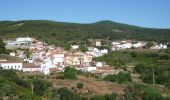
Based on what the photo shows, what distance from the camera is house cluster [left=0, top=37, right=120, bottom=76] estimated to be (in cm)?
4944

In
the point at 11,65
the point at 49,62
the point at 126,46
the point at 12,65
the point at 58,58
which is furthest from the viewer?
the point at 126,46

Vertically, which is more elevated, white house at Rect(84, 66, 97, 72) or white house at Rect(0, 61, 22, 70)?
white house at Rect(0, 61, 22, 70)

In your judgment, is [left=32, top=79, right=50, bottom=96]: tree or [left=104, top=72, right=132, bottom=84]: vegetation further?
[left=104, top=72, right=132, bottom=84]: vegetation

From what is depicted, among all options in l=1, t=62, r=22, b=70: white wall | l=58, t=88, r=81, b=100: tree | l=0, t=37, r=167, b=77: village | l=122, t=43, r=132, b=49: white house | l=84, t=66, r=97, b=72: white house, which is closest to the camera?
l=58, t=88, r=81, b=100: tree

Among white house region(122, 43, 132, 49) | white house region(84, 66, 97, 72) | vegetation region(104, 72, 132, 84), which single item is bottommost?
vegetation region(104, 72, 132, 84)

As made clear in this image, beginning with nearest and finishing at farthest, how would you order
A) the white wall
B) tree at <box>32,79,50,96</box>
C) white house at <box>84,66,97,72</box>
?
tree at <box>32,79,50,96</box>
the white wall
white house at <box>84,66,97,72</box>

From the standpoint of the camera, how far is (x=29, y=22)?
130 m

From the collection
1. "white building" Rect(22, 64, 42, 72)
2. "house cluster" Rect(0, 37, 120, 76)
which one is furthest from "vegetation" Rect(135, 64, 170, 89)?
"white building" Rect(22, 64, 42, 72)

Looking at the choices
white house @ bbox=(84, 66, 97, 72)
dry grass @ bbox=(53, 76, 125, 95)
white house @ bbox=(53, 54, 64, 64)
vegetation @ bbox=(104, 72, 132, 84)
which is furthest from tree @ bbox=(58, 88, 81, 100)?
white house @ bbox=(53, 54, 64, 64)

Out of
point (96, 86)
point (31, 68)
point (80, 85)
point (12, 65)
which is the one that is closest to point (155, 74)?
point (96, 86)

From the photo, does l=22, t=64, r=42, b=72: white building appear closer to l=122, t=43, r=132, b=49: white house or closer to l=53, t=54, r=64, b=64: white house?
l=53, t=54, r=64, b=64: white house

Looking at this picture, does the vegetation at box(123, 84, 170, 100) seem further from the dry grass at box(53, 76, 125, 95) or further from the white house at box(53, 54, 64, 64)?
the white house at box(53, 54, 64, 64)

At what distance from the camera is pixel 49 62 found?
2146 inches

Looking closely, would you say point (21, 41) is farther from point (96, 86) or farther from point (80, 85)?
point (80, 85)
